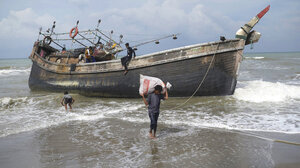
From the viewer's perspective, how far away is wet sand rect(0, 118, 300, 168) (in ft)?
13.0

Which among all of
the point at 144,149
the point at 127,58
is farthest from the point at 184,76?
the point at 144,149

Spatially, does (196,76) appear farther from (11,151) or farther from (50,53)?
(50,53)

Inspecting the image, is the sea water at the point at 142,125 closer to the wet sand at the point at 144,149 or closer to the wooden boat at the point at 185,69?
the wet sand at the point at 144,149

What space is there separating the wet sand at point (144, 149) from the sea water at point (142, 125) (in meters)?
0.02

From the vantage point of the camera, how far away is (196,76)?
9.35 metres

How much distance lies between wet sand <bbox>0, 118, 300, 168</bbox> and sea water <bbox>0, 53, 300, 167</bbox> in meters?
0.02

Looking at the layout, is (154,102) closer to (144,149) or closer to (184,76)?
(144,149)

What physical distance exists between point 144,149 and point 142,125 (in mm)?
1845

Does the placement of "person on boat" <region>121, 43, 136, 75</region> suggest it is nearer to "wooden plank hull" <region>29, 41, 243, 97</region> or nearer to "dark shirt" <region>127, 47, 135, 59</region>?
"dark shirt" <region>127, 47, 135, 59</region>

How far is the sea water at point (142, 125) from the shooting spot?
14.0 ft

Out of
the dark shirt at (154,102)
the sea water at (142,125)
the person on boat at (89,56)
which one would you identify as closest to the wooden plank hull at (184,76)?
the sea water at (142,125)

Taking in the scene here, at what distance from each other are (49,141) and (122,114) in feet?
A: 9.63

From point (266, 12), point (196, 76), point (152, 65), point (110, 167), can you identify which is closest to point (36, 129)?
point (110, 167)

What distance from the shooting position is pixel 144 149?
4.62 m
